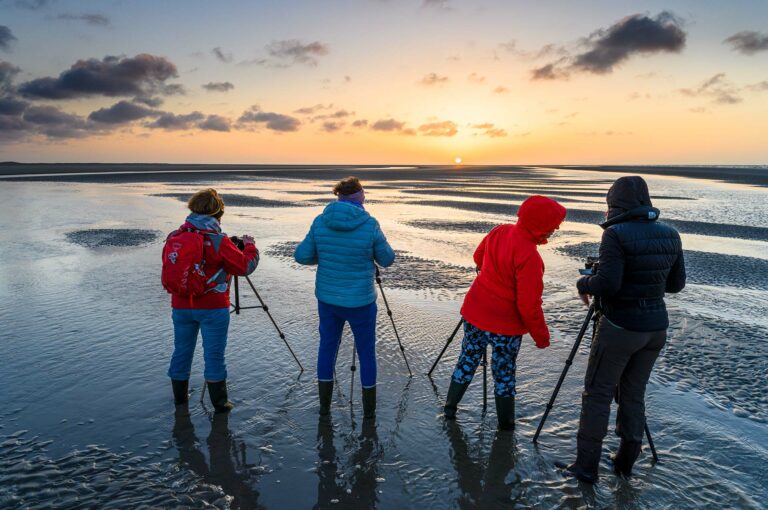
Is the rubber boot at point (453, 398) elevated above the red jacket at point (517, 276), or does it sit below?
below

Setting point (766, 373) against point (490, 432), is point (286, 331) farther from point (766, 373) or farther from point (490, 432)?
point (766, 373)

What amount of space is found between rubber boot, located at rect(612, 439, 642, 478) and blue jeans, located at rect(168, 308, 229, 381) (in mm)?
3768

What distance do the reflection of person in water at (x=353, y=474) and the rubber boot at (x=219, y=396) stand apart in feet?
3.34

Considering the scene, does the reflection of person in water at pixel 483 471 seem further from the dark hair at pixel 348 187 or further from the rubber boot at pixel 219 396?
the dark hair at pixel 348 187

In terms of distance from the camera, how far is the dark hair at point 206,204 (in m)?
4.69

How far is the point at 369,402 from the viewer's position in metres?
4.96

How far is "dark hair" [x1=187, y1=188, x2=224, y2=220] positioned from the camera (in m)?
4.69

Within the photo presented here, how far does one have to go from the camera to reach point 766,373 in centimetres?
617

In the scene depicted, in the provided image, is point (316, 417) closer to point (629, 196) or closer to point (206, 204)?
point (206, 204)

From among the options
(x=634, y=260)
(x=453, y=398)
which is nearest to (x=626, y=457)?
(x=453, y=398)

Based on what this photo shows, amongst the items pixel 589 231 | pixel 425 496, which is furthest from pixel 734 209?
pixel 425 496

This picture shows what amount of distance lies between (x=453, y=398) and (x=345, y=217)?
214 centimetres

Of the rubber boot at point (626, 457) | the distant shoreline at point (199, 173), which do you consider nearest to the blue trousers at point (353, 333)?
the rubber boot at point (626, 457)

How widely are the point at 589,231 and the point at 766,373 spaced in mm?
12792
